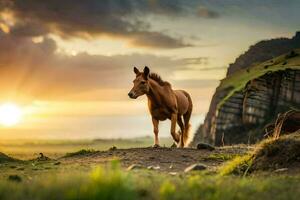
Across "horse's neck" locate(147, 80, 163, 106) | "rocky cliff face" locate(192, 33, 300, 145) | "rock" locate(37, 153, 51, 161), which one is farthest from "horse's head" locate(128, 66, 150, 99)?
→ "rocky cliff face" locate(192, 33, 300, 145)

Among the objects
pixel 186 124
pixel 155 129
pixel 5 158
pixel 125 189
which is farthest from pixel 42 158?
pixel 125 189

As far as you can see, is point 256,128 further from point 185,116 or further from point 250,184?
point 250,184

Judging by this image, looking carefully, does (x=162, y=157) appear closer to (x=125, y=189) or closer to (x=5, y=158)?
(x=5, y=158)

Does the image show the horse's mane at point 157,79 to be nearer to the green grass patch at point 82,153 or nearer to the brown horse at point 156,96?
the brown horse at point 156,96

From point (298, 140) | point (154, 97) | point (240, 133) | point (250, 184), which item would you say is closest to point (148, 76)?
point (154, 97)

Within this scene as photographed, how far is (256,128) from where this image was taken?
131 m

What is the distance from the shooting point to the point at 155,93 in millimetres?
29406

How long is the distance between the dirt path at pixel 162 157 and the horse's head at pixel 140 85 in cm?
266

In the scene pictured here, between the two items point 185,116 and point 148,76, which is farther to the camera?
point 185,116

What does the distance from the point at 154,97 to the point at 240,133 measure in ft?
359

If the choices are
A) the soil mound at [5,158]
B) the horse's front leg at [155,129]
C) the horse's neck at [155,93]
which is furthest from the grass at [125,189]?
the soil mound at [5,158]

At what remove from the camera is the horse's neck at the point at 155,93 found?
2941 centimetres

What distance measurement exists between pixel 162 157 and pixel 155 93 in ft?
17.8

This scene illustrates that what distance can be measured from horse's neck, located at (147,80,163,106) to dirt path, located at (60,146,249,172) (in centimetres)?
281
